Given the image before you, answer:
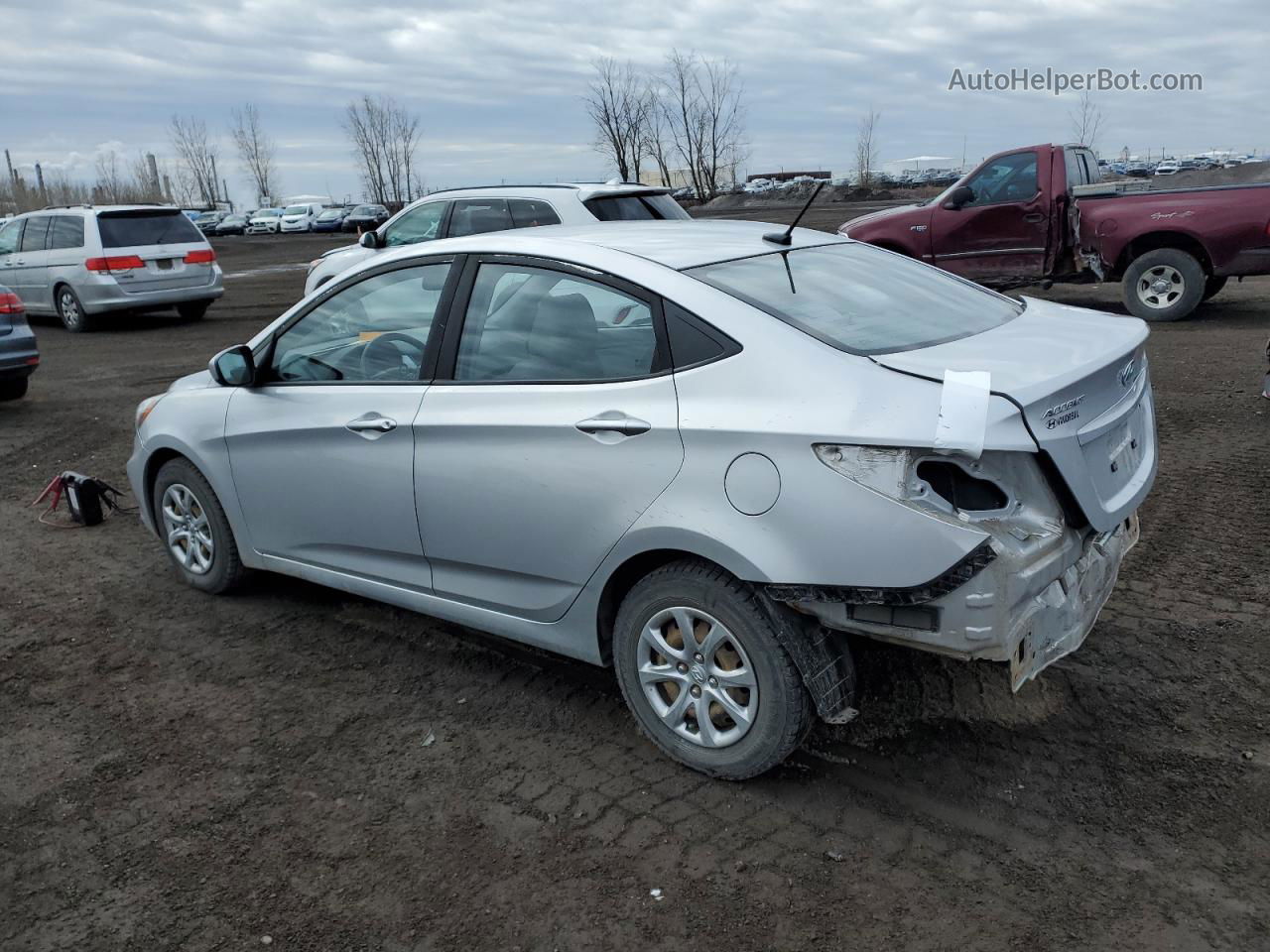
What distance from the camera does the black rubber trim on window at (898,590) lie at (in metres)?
2.87

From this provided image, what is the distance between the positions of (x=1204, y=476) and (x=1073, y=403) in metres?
3.79

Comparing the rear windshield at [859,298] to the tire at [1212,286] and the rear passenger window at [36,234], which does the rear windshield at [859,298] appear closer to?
the tire at [1212,286]

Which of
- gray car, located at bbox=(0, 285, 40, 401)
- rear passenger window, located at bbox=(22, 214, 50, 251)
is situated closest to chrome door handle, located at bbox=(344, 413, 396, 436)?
gray car, located at bbox=(0, 285, 40, 401)

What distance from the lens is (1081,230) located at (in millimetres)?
12047

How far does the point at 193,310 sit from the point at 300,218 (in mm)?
42469

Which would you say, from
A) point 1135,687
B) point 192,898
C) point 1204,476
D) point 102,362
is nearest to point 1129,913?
point 1135,687

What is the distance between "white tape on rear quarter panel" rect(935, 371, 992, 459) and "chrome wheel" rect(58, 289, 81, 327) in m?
15.7

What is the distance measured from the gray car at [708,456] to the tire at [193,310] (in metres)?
12.8

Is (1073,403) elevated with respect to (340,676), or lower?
elevated

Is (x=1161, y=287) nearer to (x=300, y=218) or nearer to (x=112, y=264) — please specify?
(x=112, y=264)

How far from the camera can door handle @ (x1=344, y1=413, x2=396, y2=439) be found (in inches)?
159

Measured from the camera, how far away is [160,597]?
5.30 m

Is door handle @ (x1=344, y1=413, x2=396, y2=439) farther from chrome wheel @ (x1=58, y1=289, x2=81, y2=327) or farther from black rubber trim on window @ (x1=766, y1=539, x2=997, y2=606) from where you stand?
chrome wheel @ (x1=58, y1=289, x2=81, y2=327)

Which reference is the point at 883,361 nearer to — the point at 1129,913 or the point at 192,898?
the point at 1129,913
